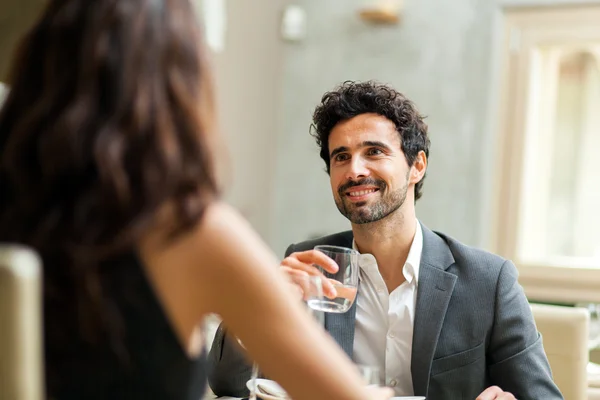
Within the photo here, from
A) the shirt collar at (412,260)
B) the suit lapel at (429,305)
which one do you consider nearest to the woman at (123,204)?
the suit lapel at (429,305)

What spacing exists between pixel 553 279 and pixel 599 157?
842 millimetres

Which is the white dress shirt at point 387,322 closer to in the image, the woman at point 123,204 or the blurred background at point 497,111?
the woman at point 123,204

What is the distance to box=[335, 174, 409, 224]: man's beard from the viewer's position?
215cm

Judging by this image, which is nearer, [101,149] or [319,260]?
[101,149]

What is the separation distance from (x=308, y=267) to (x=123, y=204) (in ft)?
2.65

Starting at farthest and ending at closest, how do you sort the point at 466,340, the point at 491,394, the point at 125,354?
the point at 466,340, the point at 491,394, the point at 125,354

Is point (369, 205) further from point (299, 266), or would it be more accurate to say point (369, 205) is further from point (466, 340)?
point (299, 266)

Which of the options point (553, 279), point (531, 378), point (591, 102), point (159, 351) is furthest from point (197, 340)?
point (591, 102)

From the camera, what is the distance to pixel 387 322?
2033 millimetres

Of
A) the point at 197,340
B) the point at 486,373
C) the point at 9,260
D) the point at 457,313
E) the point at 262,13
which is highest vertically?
the point at 262,13

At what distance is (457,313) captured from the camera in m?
1.95

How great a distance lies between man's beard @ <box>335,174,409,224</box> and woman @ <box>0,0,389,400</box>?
4.22 feet

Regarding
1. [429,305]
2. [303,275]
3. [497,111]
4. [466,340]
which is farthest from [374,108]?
[497,111]

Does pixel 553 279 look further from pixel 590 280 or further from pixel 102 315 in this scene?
pixel 102 315
